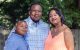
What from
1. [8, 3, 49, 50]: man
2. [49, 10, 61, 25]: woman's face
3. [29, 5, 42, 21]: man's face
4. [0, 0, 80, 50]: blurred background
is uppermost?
[49, 10, 61, 25]: woman's face

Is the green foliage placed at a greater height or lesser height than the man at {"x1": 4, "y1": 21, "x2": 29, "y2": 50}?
lesser

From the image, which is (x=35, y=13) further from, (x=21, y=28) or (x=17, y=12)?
(x=17, y=12)

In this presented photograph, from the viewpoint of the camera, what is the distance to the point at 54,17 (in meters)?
4.76

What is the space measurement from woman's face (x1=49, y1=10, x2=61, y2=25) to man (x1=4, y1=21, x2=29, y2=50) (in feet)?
1.39

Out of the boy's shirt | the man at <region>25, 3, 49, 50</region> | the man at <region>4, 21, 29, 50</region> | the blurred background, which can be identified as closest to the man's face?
the man at <region>25, 3, 49, 50</region>

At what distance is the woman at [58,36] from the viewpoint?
4.59 meters

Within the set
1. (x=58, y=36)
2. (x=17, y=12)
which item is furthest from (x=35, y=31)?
(x=17, y=12)

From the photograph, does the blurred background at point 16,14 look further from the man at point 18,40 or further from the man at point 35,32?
the man at point 18,40

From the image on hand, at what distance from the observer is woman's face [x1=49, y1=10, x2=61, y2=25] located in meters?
4.75

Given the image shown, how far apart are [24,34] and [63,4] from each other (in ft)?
10.3

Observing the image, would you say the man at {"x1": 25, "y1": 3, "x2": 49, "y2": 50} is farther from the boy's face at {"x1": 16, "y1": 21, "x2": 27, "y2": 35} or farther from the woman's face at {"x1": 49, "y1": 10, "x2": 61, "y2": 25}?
the woman's face at {"x1": 49, "y1": 10, "x2": 61, "y2": 25}

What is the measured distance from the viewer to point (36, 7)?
17.1 ft

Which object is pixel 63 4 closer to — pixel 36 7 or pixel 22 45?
pixel 36 7

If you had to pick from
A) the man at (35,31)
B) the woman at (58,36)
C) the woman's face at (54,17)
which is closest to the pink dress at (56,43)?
the woman at (58,36)
